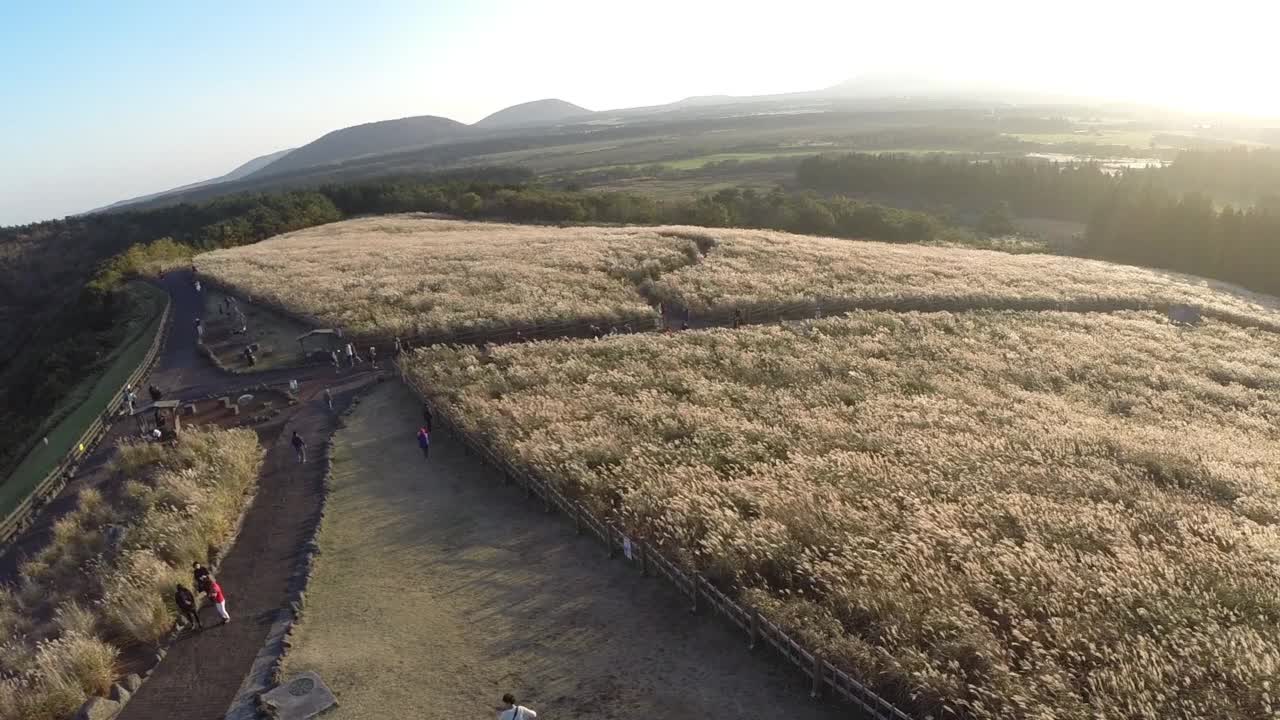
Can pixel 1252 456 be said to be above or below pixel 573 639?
below

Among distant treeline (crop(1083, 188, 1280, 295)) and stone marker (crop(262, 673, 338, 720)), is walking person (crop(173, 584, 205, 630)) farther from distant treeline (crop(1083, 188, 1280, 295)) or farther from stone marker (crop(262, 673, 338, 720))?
distant treeline (crop(1083, 188, 1280, 295))

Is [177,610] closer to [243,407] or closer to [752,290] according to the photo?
[243,407]

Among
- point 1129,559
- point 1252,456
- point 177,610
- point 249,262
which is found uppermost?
point 249,262

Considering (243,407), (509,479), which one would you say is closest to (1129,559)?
(509,479)

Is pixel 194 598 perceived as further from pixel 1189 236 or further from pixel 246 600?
pixel 1189 236

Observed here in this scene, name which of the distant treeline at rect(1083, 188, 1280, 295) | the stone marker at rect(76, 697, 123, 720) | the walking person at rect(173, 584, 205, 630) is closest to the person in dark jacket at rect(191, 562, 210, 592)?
the walking person at rect(173, 584, 205, 630)

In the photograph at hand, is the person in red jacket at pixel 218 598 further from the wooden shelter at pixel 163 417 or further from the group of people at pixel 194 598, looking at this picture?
the wooden shelter at pixel 163 417
